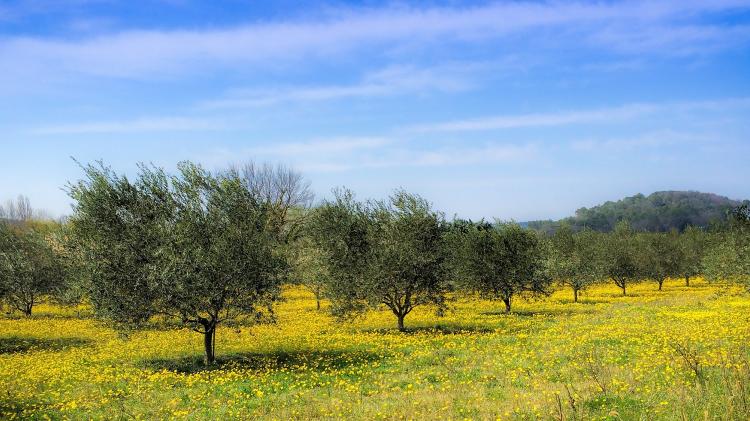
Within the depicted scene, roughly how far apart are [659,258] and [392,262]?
4936cm

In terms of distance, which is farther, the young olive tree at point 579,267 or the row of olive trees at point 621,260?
the row of olive trees at point 621,260

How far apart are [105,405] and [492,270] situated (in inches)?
1251

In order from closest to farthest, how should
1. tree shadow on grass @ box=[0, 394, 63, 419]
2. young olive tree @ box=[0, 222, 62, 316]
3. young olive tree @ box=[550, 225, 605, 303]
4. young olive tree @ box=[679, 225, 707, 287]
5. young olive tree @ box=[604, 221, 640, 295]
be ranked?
tree shadow on grass @ box=[0, 394, 63, 419] → young olive tree @ box=[0, 222, 62, 316] → young olive tree @ box=[550, 225, 605, 303] → young olive tree @ box=[604, 221, 640, 295] → young olive tree @ box=[679, 225, 707, 287]

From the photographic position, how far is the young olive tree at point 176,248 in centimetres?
2242

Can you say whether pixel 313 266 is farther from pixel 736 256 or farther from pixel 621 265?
pixel 621 265

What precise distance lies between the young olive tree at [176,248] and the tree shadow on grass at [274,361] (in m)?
1.12

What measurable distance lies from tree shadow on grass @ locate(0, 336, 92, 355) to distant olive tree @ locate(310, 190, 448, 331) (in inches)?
632

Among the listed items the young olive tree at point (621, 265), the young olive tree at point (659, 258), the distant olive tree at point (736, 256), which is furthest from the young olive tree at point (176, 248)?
the young olive tree at point (659, 258)

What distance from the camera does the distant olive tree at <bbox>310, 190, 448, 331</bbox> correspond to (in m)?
32.7

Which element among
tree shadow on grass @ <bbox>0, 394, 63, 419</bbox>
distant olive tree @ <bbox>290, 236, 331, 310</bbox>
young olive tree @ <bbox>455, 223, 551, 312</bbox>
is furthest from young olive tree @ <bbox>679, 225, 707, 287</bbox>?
tree shadow on grass @ <bbox>0, 394, 63, 419</bbox>

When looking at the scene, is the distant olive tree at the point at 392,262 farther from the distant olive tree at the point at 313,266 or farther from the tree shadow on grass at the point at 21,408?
the tree shadow on grass at the point at 21,408

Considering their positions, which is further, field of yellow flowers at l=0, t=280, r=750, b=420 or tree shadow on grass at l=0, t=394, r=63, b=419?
tree shadow on grass at l=0, t=394, r=63, b=419

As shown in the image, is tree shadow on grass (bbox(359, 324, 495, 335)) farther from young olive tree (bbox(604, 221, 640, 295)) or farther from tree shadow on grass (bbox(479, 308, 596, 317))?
young olive tree (bbox(604, 221, 640, 295))

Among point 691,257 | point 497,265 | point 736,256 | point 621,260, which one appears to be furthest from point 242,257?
point 691,257
